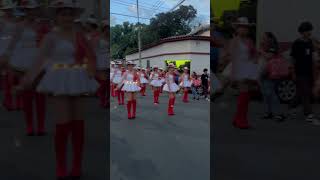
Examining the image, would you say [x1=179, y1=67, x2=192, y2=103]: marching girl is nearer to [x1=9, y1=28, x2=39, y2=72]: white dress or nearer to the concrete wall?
the concrete wall

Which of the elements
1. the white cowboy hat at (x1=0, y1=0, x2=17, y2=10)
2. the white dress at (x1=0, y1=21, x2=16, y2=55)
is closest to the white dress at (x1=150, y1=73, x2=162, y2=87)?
the white dress at (x1=0, y1=21, x2=16, y2=55)

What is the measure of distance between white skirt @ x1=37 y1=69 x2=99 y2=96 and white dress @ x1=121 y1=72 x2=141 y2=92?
196 inches

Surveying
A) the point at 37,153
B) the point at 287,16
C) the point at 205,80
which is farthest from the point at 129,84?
the point at 205,80

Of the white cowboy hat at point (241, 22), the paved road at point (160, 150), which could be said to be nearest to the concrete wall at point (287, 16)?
the paved road at point (160, 150)

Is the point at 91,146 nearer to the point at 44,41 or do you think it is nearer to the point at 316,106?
the point at 44,41

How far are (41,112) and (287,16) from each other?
4.22 m

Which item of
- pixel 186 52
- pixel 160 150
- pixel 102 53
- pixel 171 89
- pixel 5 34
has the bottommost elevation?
pixel 160 150

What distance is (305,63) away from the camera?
21.3ft

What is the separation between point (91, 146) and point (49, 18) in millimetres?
1805

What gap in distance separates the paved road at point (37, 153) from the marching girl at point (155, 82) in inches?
221

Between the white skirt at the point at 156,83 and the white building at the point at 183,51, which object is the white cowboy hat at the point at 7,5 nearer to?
the white building at the point at 183,51

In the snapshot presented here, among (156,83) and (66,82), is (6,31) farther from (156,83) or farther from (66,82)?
(156,83)

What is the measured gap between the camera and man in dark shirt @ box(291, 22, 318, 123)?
634 cm

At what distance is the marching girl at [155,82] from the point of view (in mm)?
11977
